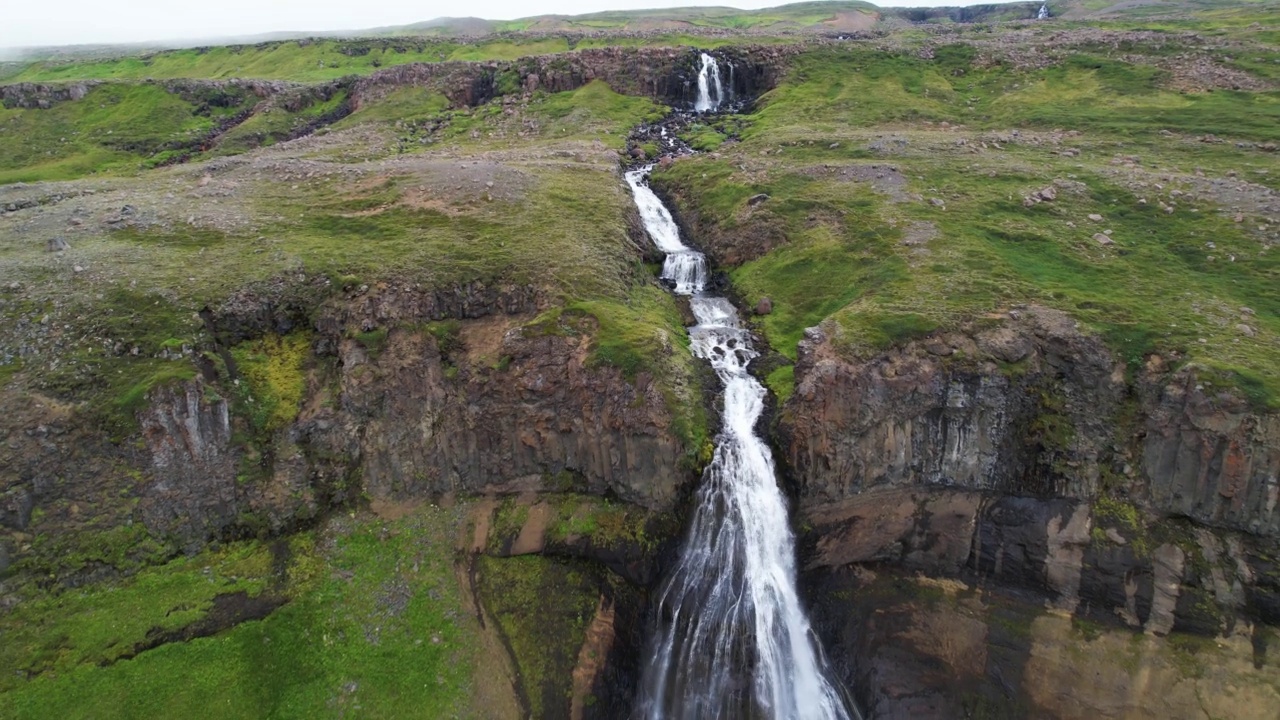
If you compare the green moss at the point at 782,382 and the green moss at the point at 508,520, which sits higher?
the green moss at the point at 782,382

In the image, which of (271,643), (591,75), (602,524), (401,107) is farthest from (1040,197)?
(401,107)

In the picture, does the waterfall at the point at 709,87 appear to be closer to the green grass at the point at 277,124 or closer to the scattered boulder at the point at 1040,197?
the green grass at the point at 277,124

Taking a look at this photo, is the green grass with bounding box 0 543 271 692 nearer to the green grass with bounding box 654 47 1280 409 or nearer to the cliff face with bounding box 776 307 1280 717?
the cliff face with bounding box 776 307 1280 717

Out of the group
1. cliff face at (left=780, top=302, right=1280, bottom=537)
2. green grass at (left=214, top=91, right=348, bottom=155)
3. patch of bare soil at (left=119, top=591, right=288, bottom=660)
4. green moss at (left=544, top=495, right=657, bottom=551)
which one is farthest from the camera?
green grass at (left=214, top=91, right=348, bottom=155)

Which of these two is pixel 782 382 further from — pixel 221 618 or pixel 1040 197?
pixel 221 618

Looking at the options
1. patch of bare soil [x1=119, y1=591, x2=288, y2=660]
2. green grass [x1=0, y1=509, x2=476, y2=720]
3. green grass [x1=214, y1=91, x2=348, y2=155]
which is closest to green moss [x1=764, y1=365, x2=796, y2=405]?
green grass [x1=0, y1=509, x2=476, y2=720]

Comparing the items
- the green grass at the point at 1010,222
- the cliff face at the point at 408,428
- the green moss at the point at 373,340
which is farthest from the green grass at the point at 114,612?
the green grass at the point at 1010,222
